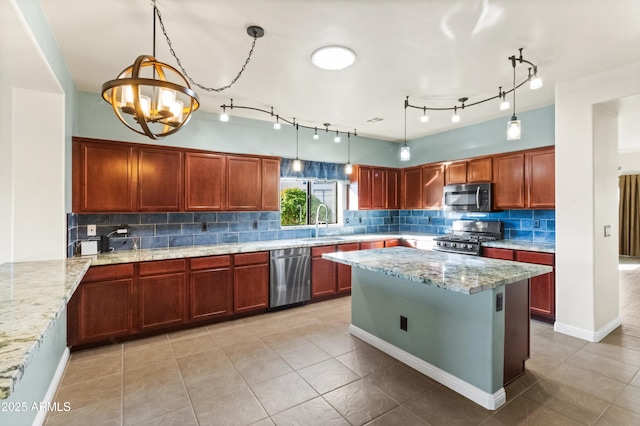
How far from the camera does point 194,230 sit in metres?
4.19

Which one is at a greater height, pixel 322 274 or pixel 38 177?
pixel 38 177

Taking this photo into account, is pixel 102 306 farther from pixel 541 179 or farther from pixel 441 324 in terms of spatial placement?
pixel 541 179

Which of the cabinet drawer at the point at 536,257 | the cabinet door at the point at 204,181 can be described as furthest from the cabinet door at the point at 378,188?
the cabinet door at the point at 204,181

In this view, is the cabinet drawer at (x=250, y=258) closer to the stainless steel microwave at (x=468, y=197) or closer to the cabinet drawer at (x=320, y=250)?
the cabinet drawer at (x=320, y=250)

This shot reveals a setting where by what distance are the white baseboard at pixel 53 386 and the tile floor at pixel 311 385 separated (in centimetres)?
5

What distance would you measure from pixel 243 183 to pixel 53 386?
9.02ft

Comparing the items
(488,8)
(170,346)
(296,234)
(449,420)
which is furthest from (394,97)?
(170,346)

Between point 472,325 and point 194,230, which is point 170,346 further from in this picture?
point 472,325

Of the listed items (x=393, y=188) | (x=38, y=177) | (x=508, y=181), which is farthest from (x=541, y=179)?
(x=38, y=177)

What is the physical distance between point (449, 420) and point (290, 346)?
159cm

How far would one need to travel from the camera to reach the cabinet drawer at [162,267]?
131 inches

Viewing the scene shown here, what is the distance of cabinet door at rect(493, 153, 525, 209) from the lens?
4191mm

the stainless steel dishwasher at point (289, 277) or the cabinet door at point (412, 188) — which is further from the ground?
the cabinet door at point (412, 188)

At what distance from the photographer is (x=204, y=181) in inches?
157
